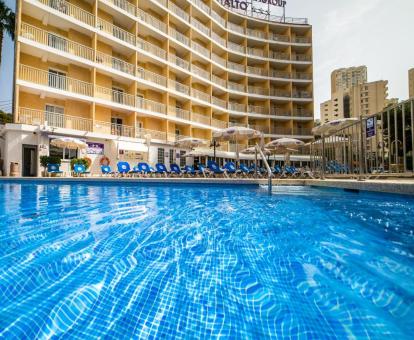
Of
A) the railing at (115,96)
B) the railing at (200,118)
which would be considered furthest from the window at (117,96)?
the railing at (200,118)

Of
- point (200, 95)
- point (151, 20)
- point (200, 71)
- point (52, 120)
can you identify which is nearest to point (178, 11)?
point (151, 20)

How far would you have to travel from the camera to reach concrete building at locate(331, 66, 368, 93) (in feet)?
376

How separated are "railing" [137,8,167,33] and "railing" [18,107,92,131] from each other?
10.7 meters

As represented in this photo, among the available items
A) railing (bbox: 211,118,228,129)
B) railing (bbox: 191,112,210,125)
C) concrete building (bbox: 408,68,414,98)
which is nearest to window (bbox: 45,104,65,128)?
railing (bbox: 191,112,210,125)

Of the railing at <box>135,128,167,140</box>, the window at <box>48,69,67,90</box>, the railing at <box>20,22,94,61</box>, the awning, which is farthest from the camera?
the railing at <box>135,128,167,140</box>

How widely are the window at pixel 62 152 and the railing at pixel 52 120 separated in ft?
4.50

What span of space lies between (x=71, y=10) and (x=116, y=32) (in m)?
3.48

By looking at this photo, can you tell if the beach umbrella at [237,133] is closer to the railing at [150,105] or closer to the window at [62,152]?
the railing at [150,105]

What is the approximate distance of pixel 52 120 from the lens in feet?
53.5

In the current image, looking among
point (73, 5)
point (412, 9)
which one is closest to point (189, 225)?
point (412, 9)

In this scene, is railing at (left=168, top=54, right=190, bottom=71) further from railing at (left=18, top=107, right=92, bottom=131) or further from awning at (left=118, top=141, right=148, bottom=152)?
railing at (left=18, top=107, right=92, bottom=131)

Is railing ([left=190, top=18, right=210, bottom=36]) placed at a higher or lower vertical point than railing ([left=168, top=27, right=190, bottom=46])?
higher

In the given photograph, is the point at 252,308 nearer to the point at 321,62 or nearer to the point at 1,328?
the point at 1,328

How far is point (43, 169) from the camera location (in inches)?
606
